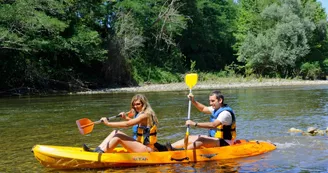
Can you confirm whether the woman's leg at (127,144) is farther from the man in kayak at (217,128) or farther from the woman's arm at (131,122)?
the man in kayak at (217,128)

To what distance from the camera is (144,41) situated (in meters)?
30.2

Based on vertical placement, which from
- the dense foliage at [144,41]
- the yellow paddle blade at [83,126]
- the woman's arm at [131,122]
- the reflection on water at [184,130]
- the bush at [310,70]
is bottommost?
the reflection on water at [184,130]

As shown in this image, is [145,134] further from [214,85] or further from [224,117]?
[214,85]

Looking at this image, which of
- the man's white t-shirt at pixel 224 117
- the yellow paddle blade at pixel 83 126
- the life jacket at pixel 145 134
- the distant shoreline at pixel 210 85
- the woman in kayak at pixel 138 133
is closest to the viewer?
the woman in kayak at pixel 138 133

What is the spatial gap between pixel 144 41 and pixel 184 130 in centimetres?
2009

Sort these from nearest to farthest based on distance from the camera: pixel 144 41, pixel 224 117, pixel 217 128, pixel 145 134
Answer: pixel 145 134 → pixel 224 117 → pixel 217 128 → pixel 144 41

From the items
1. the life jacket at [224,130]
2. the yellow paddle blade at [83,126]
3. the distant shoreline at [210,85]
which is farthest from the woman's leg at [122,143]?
the distant shoreline at [210,85]

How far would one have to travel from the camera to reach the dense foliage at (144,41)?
23.3 meters

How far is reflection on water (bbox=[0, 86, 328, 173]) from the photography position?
7.05 metres

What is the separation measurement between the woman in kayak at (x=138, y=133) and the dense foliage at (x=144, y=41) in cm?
1509

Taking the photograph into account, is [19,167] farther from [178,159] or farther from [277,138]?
[277,138]

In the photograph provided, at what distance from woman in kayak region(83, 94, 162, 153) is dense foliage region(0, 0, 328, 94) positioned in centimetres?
1509

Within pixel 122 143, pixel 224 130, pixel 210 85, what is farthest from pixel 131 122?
pixel 210 85

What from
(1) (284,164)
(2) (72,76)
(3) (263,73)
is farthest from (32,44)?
(3) (263,73)
